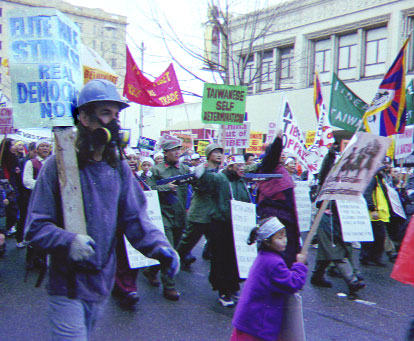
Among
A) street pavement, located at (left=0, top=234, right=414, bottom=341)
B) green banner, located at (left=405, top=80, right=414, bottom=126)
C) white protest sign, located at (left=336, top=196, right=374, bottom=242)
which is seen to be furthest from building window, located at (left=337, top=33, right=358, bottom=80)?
street pavement, located at (left=0, top=234, right=414, bottom=341)

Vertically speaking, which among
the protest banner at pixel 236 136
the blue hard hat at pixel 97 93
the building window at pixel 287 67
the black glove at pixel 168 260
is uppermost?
the building window at pixel 287 67

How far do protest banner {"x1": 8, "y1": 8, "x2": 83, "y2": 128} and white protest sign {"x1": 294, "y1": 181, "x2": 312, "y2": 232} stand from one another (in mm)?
5101

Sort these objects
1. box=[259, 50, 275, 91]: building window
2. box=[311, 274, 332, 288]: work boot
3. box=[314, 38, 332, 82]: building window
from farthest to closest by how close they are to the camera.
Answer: box=[259, 50, 275, 91]: building window
box=[314, 38, 332, 82]: building window
box=[311, 274, 332, 288]: work boot

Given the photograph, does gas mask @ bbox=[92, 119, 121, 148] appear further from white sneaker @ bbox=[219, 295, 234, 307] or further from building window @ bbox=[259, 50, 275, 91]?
building window @ bbox=[259, 50, 275, 91]

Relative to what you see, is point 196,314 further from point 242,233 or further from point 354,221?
point 354,221

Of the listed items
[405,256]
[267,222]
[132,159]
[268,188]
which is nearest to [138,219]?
[267,222]

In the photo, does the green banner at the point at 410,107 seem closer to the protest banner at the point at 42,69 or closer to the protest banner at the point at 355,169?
the protest banner at the point at 355,169

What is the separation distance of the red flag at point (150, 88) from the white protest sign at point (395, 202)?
4.69m

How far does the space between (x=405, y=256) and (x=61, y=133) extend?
232cm

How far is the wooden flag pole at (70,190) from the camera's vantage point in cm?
231

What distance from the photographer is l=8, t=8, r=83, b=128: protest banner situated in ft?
14.3

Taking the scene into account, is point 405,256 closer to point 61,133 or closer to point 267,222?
point 267,222

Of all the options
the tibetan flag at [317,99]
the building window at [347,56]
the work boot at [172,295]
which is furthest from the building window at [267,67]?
the work boot at [172,295]

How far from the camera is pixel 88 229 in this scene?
93.4 inches
